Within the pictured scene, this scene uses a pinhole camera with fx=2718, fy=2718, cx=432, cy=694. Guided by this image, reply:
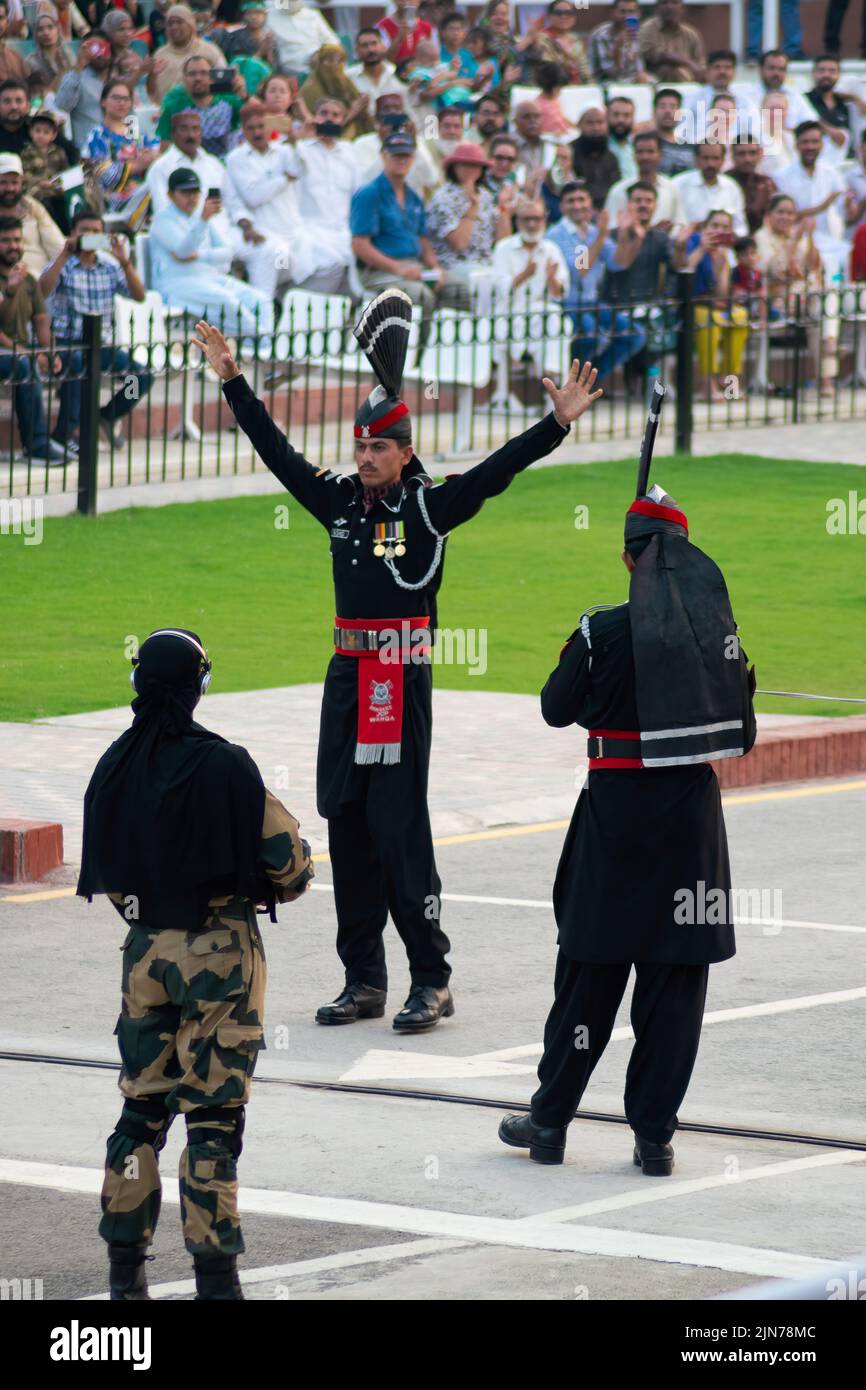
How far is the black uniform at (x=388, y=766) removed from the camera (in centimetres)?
894

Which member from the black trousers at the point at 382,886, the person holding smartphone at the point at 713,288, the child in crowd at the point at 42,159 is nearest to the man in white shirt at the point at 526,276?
the person holding smartphone at the point at 713,288

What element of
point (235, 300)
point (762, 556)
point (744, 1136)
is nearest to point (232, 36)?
point (235, 300)

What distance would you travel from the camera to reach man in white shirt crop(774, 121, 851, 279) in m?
27.3

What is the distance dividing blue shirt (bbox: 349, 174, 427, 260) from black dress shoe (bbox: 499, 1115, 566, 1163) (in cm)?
1693

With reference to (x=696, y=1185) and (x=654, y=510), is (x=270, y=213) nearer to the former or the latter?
(x=654, y=510)

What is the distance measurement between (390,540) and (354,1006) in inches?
60.8

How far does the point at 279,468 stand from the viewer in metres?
9.23

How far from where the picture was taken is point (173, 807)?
6105mm

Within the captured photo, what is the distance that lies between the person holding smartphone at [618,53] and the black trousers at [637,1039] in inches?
895

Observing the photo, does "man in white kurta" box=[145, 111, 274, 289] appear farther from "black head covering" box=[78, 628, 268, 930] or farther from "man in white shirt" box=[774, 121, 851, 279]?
"black head covering" box=[78, 628, 268, 930]

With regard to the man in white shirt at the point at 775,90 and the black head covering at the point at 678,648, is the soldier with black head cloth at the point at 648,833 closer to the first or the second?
the black head covering at the point at 678,648

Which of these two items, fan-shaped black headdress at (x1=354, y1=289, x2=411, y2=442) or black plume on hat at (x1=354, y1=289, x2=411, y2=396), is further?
black plume on hat at (x1=354, y1=289, x2=411, y2=396)

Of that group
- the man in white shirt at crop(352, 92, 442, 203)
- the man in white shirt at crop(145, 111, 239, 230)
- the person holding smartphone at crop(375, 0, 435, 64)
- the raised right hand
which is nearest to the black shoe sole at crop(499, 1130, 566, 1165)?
the raised right hand

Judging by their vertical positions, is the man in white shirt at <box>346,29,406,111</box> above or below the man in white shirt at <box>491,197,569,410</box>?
above
